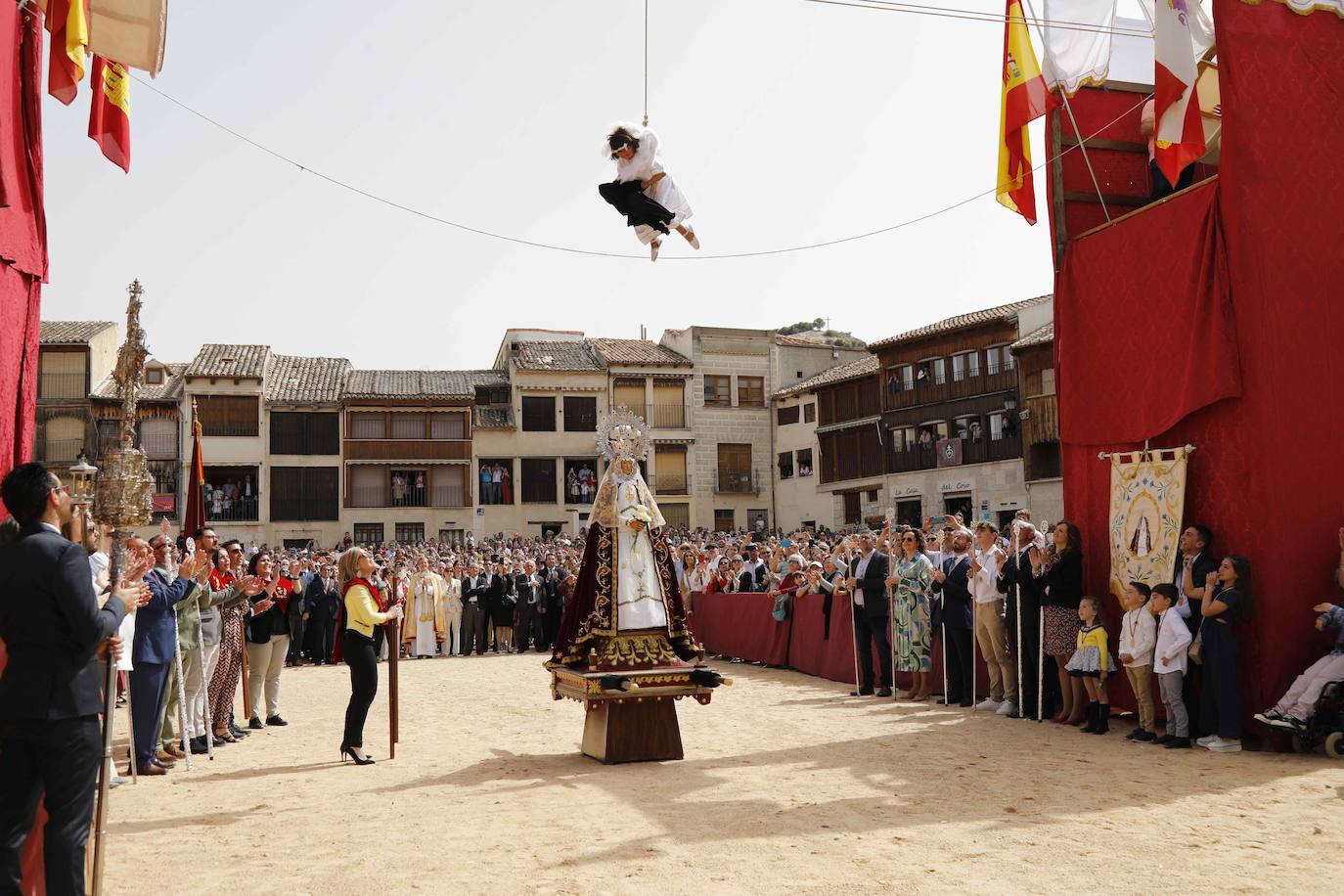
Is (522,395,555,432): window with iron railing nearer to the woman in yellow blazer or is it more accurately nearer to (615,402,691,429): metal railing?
(615,402,691,429): metal railing

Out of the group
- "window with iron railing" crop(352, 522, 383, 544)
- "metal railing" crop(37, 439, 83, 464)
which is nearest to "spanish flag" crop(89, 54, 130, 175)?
"window with iron railing" crop(352, 522, 383, 544)

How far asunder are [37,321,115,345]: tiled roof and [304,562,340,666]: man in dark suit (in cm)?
2669

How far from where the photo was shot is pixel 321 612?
65.6ft

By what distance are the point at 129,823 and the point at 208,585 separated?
324 centimetres

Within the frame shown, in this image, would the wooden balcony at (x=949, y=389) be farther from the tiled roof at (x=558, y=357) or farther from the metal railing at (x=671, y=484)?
the tiled roof at (x=558, y=357)

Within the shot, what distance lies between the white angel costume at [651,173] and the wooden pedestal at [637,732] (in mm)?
3839

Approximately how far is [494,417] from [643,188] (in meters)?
37.1

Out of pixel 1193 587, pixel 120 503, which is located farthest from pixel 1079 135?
pixel 120 503

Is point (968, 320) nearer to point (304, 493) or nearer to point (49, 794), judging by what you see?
point (304, 493)

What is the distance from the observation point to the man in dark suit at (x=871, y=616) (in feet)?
43.7

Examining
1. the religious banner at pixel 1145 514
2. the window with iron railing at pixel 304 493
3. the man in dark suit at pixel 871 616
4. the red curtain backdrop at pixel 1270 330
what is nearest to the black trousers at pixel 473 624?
the man in dark suit at pixel 871 616

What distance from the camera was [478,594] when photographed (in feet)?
72.0

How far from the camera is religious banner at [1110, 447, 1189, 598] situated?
388 inches

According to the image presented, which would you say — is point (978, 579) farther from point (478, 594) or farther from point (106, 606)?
point (478, 594)
